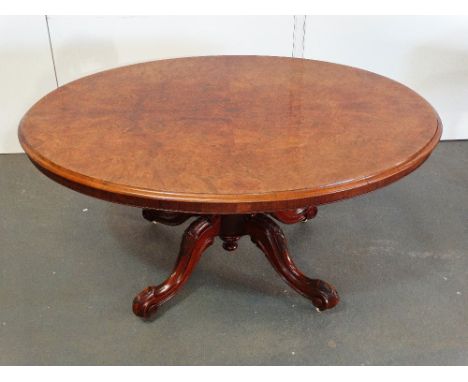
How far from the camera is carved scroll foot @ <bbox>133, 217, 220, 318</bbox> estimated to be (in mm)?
1564

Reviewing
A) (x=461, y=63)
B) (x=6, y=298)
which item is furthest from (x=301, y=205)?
(x=461, y=63)

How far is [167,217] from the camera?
1.98m

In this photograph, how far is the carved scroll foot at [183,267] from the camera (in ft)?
5.13

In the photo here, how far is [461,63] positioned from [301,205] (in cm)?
200

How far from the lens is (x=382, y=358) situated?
147cm

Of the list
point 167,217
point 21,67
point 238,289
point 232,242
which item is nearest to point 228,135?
point 232,242

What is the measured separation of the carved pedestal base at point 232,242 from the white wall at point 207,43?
1191 mm

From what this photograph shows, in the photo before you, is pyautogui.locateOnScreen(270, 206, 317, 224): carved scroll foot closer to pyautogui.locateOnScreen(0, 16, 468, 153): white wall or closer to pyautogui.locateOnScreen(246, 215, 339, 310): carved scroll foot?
pyautogui.locateOnScreen(246, 215, 339, 310): carved scroll foot

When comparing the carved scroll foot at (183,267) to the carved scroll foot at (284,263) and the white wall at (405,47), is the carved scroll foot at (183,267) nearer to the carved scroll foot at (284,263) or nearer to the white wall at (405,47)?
the carved scroll foot at (284,263)

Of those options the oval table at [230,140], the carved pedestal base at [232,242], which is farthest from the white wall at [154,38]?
the carved pedestal base at [232,242]

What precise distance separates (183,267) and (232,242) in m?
0.18

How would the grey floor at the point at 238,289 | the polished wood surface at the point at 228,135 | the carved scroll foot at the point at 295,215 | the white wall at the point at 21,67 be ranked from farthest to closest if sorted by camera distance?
the white wall at the point at 21,67
the carved scroll foot at the point at 295,215
the grey floor at the point at 238,289
the polished wood surface at the point at 228,135

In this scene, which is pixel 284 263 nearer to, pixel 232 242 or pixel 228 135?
pixel 232 242

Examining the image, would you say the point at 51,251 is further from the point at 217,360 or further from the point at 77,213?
the point at 217,360
